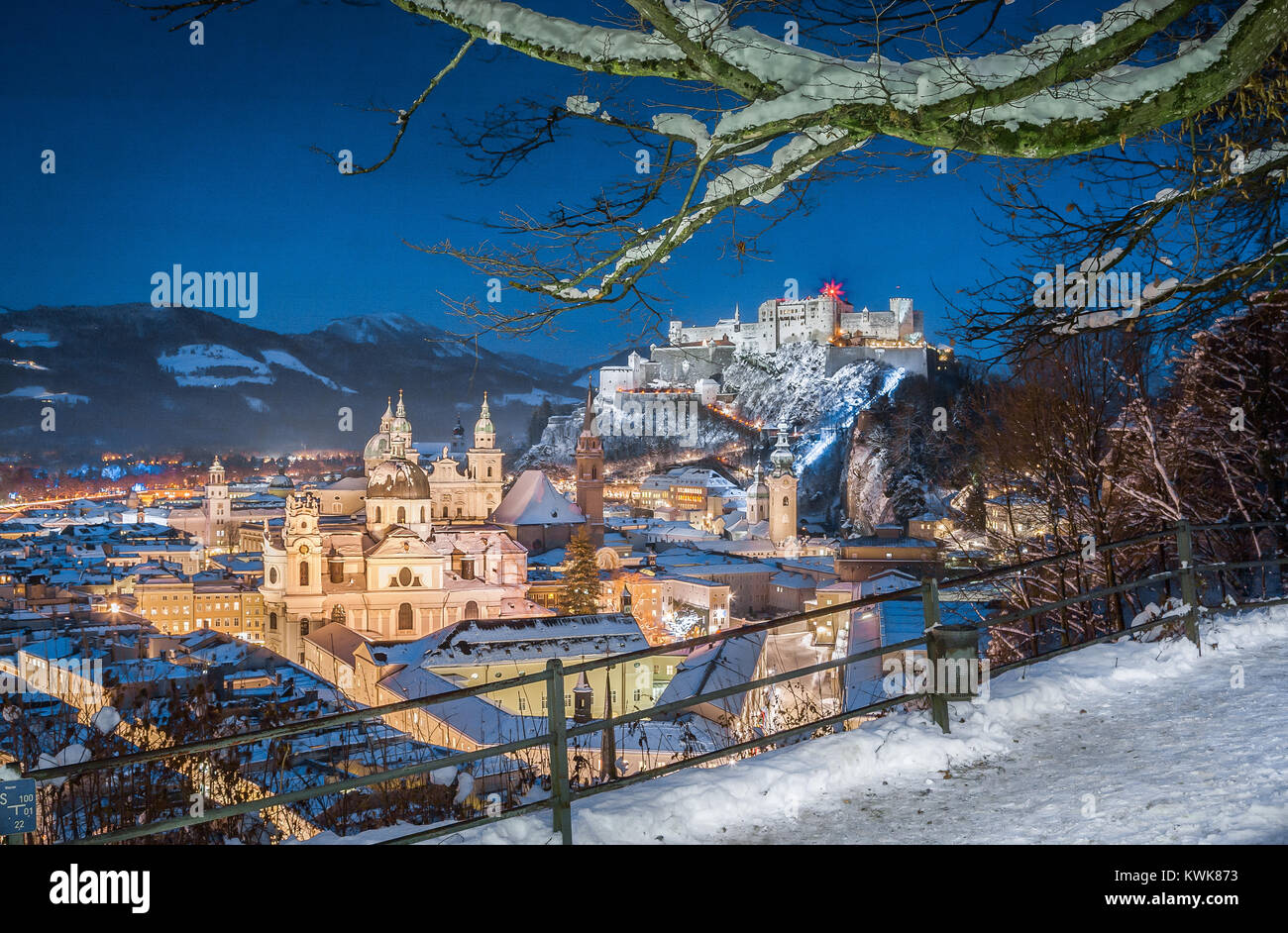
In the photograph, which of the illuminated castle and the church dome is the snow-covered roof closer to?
the church dome

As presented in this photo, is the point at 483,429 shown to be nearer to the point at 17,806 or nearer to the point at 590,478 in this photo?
the point at 590,478

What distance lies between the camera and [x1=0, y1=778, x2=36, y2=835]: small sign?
342 cm

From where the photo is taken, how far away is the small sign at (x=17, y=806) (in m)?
3.42

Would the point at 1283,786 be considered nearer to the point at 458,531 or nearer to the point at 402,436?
the point at 458,531

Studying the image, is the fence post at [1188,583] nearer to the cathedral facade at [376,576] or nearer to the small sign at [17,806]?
the small sign at [17,806]

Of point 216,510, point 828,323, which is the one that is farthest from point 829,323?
point 216,510

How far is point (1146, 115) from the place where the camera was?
487cm

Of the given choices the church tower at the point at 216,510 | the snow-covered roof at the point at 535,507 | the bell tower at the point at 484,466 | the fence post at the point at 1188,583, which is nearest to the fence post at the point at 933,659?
the fence post at the point at 1188,583

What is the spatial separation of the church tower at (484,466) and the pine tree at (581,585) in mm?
23130

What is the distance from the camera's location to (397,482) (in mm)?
55000

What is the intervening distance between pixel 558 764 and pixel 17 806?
2.30m

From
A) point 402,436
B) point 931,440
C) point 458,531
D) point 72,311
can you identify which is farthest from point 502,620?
point 72,311

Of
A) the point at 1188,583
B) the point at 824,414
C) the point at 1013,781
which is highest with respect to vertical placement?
the point at 824,414
